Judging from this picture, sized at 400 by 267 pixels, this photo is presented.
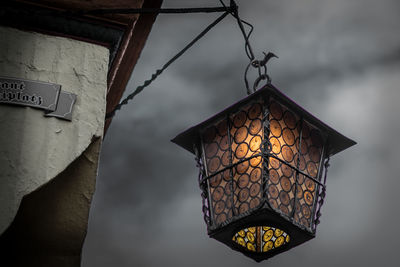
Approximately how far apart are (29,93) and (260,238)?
2246mm

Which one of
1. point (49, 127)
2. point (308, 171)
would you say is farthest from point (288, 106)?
point (49, 127)

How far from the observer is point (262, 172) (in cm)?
573

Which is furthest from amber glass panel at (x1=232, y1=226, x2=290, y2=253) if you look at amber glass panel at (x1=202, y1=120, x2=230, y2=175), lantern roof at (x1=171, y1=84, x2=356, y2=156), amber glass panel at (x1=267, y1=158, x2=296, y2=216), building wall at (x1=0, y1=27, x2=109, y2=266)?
building wall at (x1=0, y1=27, x2=109, y2=266)

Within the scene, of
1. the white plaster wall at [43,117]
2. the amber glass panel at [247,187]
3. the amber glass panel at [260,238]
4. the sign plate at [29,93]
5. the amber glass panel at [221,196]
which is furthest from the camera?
the amber glass panel at [260,238]

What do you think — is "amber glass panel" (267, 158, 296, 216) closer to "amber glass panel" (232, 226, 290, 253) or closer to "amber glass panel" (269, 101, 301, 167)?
"amber glass panel" (269, 101, 301, 167)

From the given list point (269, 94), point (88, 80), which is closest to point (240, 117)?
point (269, 94)

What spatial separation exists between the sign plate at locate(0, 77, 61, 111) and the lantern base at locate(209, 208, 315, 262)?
1.72m

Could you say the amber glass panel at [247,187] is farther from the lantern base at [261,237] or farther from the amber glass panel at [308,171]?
the amber glass panel at [308,171]

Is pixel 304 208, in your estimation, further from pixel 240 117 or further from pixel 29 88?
pixel 29 88

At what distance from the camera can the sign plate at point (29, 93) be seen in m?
4.84

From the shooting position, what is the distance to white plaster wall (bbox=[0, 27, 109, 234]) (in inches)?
183

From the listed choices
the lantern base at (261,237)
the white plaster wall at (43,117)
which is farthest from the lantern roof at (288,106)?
the white plaster wall at (43,117)

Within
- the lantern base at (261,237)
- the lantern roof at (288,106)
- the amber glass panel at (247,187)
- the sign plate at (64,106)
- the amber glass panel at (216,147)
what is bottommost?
the lantern base at (261,237)

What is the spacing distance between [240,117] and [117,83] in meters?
1.71
